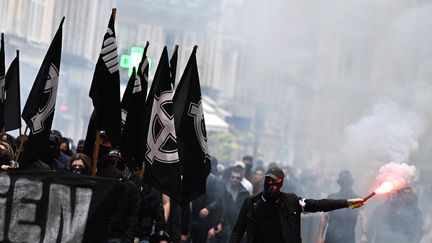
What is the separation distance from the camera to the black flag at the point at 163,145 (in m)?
11.8

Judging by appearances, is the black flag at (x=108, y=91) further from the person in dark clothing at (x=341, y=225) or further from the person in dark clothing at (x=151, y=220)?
the person in dark clothing at (x=341, y=225)

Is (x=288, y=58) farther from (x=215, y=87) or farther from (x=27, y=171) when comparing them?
(x=27, y=171)

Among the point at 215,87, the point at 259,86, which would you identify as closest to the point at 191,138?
the point at 259,86

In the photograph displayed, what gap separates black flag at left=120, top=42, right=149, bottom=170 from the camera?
471 inches

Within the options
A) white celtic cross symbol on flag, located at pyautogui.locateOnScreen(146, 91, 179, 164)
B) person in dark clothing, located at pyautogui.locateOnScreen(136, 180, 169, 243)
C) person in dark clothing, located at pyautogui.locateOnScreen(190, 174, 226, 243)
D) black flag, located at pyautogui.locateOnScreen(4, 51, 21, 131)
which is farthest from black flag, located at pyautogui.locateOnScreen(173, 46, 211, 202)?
person in dark clothing, located at pyautogui.locateOnScreen(190, 174, 226, 243)

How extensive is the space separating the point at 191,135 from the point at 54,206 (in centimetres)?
211

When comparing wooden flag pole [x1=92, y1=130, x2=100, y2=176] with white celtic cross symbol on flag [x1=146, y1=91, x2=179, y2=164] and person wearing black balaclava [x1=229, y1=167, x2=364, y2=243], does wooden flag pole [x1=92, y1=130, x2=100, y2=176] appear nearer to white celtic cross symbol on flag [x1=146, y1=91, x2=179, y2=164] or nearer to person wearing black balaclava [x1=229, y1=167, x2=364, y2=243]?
white celtic cross symbol on flag [x1=146, y1=91, x2=179, y2=164]

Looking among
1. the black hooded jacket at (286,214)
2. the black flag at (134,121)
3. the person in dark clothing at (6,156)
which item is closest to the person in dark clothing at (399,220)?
the black hooded jacket at (286,214)

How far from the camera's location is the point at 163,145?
11.9 meters

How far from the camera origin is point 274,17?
38688mm

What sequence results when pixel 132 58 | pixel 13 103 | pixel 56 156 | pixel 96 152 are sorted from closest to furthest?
1. pixel 96 152
2. pixel 13 103
3. pixel 56 156
4. pixel 132 58

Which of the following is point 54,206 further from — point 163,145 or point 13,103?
point 13,103

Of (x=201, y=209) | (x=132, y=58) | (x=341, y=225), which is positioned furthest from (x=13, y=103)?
(x=132, y=58)

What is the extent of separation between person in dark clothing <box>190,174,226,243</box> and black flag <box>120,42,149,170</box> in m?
5.01
